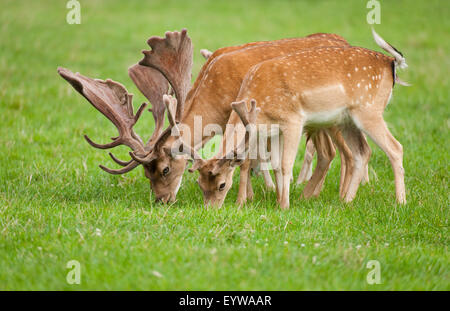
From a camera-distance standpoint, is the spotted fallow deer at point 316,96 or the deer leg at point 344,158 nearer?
the spotted fallow deer at point 316,96

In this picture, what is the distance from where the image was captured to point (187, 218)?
5.55 m

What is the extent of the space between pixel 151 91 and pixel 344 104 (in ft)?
6.91

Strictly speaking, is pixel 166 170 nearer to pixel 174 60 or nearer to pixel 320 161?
pixel 174 60

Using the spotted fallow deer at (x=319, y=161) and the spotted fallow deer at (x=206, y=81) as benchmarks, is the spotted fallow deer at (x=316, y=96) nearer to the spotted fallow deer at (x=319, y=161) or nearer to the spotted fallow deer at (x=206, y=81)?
the spotted fallow deer at (x=206, y=81)

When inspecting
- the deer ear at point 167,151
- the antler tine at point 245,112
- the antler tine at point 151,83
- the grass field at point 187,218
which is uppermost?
the antler tine at point 151,83

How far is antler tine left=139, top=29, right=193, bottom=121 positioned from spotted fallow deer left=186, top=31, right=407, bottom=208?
775mm

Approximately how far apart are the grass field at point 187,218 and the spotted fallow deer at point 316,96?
424mm

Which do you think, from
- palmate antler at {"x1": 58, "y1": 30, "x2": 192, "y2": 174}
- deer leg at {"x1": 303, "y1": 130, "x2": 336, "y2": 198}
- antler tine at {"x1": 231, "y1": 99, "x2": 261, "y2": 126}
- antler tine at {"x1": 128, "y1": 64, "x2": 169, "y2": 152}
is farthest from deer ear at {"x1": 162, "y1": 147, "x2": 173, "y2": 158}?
deer leg at {"x1": 303, "y1": 130, "x2": 336, "y2": 198}

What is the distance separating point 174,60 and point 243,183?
4.99 feet

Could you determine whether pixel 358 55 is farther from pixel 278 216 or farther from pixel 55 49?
pixel 55 49

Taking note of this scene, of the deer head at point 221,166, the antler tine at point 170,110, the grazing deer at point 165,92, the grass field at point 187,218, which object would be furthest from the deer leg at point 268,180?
the antler tine at point 170,110

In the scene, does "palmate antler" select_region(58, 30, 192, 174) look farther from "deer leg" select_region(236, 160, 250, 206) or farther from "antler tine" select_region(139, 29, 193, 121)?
"deer leg" select_region(236, 160, 250, 206)

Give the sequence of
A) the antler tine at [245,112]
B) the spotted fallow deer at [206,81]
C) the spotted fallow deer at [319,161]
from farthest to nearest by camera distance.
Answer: the spotted fallow deer at [319,161] < the spotted fallow deer at [206,81] < the antler tine at [245,112]

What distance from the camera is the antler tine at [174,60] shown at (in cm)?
672
